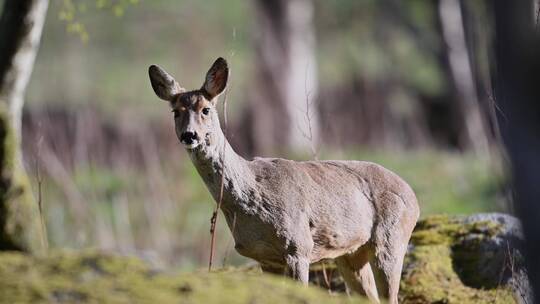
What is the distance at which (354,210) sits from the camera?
6863 mm

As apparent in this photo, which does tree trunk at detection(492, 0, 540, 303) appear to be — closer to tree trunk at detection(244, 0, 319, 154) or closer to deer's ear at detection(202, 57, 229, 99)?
deer's ear at detection(202, 57, 229, 99)

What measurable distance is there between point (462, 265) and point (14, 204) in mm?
3320

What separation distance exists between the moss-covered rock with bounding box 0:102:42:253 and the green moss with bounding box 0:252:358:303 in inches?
99.2

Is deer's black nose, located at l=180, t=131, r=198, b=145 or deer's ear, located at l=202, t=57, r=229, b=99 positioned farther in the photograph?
deer's ear, located at l=202, t=57, r=229, b=99

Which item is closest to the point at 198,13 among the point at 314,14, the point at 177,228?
the point at 314,14

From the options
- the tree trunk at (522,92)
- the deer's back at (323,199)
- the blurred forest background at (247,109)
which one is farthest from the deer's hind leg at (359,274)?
the tree trunk at (522,92)

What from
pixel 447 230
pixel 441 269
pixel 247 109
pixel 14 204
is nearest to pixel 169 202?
pixel 447 230

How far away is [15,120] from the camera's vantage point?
7.49 meters

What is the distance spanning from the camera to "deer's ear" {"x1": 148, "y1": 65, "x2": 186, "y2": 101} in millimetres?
6793

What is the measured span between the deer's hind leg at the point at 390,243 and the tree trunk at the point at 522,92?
3.17 m

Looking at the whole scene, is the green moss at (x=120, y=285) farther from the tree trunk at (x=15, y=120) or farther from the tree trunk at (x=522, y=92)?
the tree trunk at (x=15, y=120)

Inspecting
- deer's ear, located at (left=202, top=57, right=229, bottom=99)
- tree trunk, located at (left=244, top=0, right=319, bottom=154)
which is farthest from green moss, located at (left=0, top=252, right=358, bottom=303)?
tree trunk, located at (left=244, top=0, right=319, bottom=154)

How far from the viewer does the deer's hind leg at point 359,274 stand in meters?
7.19

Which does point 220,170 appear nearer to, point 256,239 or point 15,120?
point 256,239
